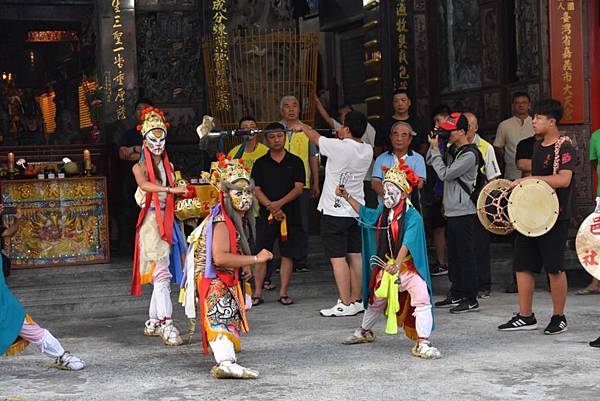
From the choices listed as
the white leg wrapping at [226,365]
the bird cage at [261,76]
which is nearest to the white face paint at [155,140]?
the white leg wrapping at [226,365]

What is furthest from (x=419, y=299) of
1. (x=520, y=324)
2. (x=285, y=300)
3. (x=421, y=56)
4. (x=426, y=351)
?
(x=421, y=56)

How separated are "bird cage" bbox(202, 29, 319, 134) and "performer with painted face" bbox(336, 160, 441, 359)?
16.1 feet

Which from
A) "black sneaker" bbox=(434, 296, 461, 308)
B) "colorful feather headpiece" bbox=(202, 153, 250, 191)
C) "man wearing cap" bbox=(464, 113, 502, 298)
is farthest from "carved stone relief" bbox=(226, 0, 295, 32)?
"colorful feather headpiece" bbox=(202, 153, 250, 191)

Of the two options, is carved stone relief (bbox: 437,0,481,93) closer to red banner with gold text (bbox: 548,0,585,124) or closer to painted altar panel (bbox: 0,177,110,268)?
red banner with gold text (bbox: 548,0,585,124)

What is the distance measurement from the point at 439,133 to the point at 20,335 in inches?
158

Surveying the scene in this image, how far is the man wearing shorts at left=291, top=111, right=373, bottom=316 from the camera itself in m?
9.09

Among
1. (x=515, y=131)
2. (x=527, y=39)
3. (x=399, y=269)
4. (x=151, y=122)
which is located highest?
(x=527, y=39)

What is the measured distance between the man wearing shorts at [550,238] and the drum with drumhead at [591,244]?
18 centimetres

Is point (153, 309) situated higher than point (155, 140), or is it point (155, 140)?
point (155, 140)

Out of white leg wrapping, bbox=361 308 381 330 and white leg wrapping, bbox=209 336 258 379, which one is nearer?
white leg wrapping, bbox=209 336 258 379

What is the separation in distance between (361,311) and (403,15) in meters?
5.52

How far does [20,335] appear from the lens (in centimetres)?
683

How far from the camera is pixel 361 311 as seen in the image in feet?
30.6

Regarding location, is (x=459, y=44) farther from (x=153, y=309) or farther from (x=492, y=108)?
(x=153, y=309)
